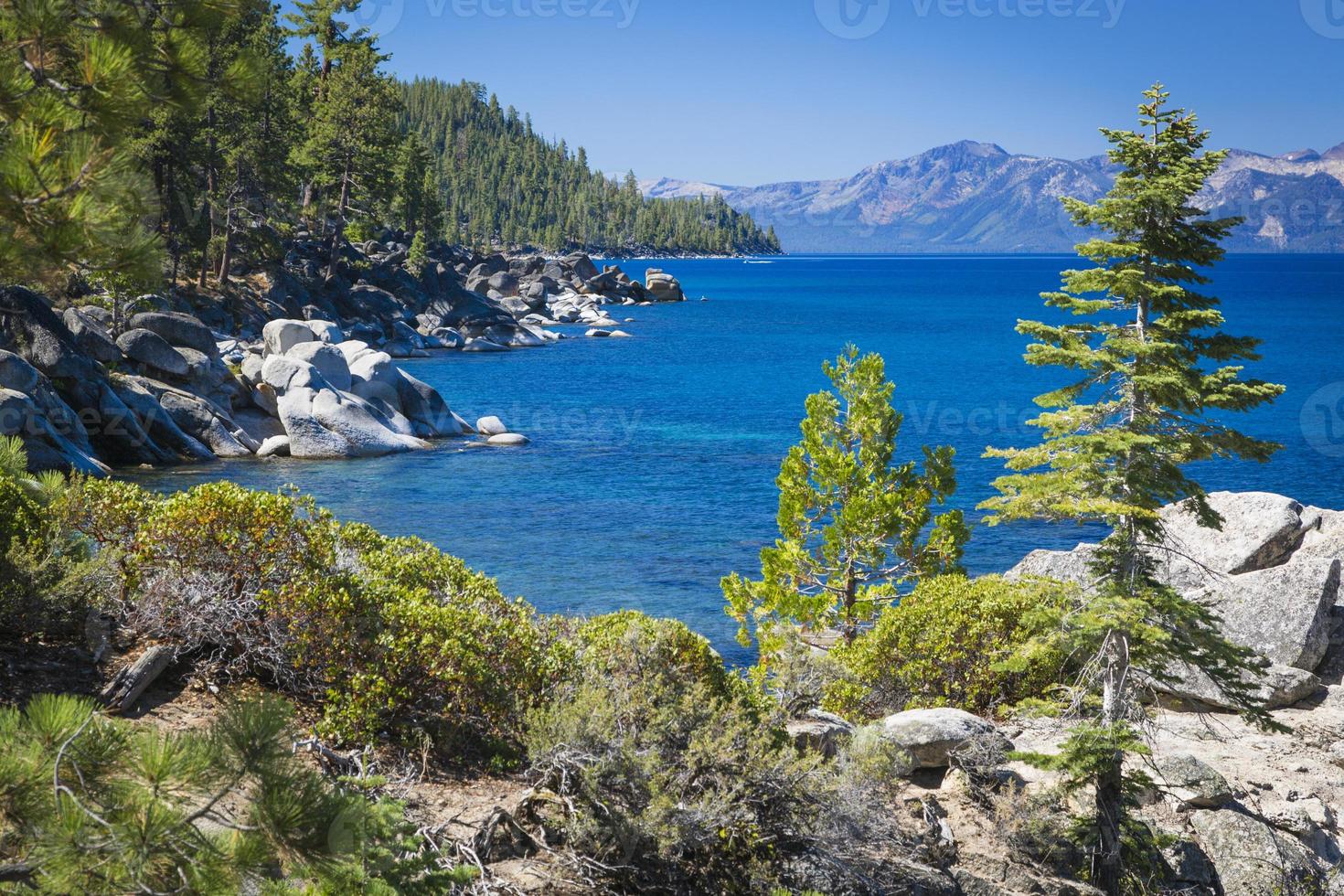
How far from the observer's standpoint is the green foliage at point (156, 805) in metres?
3.86

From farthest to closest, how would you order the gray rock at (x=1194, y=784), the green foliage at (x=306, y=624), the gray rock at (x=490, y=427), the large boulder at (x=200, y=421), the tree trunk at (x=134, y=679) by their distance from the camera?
the gray rock at (x=490, y=427), the large boulder at (x=200, y=421), the gray rock at (x=1194, y=784), the green foliage at (x=306, y=624), the tree trunk at (x=134, y=679)

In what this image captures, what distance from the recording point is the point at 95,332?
34844mm

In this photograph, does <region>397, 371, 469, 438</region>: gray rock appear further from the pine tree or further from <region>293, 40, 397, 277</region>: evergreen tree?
the pine tree

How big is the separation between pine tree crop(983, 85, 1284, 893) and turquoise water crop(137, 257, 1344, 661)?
11050mm

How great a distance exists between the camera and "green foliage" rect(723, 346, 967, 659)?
1831 centimetres

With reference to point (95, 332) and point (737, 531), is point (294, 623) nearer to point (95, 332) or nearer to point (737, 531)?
point (737, 531)

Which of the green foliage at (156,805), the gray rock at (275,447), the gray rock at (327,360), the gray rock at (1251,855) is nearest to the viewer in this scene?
the green foliage at (156,805)

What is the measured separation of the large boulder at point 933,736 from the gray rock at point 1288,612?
20.2 ft

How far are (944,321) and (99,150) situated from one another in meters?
118

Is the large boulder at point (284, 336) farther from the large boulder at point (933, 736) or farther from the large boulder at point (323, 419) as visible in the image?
the large boulder at point (933, 736)

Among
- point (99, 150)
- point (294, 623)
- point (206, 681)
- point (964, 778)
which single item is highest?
point (99, 150)

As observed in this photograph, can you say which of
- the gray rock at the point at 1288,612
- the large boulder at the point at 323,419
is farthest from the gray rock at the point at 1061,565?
the large boulder at the point at 323,419

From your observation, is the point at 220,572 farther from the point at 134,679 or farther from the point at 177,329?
the point at 177,329

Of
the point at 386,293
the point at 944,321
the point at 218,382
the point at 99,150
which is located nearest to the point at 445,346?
the point at 386,293
